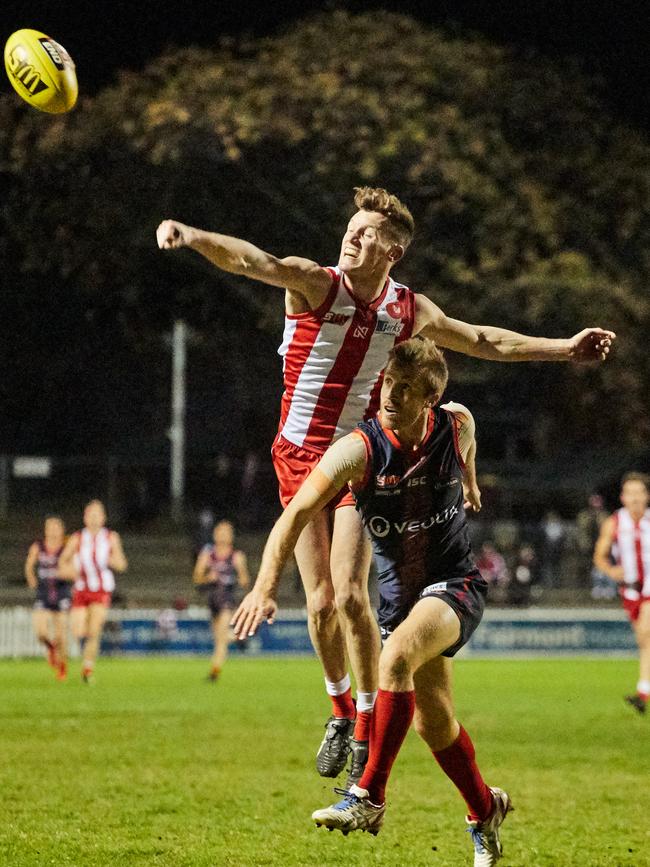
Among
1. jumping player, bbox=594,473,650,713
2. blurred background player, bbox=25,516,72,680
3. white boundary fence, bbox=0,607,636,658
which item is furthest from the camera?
white boundary fence, bbox=0,607,636,658

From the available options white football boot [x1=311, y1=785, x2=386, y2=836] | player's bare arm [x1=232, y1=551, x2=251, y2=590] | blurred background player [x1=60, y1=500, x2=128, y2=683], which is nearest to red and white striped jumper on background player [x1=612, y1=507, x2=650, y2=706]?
player's bare arm [x1=232, y1=551, x2=251, y2=590]

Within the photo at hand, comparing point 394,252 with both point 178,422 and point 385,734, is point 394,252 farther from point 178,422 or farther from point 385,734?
point 178,422

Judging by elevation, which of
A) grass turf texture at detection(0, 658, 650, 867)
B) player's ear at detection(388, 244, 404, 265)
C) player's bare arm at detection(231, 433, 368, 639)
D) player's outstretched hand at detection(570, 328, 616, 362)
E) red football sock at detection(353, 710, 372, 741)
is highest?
player's ear at detection(388, 244, 404, 265)

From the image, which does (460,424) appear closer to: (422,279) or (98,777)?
(98,777)

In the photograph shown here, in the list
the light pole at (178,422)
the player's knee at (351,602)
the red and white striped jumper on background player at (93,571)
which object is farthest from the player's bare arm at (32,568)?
the player's knee at (351,602)

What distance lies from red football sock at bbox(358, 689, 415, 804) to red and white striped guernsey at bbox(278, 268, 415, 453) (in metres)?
1.79

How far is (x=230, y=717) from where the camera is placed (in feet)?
55.6

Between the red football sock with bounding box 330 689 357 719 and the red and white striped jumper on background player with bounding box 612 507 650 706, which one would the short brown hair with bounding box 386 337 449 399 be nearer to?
the red football sock with bounding box 330 689 357 719

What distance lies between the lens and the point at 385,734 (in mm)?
7148

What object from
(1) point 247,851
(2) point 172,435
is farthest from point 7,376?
(1) point 247,851

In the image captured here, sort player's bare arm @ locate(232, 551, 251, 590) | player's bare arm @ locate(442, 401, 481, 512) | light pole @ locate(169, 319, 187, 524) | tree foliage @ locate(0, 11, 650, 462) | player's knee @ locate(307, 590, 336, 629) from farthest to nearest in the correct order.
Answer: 1. light pole @ locate(169, 319, 187, 524)
2. tree foliage @ locate(0, 11, 650, 462)
3. player's bare arm @ locate(232, 551, 251, 590)
4. player's knee @ locate(307, 590, 336, 629)
5. player's bare arm @ locate(442, 401, 481, 512)

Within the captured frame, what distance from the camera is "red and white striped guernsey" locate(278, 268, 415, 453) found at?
812 cm

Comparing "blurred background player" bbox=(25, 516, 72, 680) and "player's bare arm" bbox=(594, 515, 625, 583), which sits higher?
"player's bare arm" bbox=(594, 515, 625, 583)

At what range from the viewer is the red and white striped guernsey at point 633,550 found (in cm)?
1739
